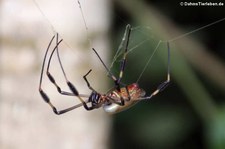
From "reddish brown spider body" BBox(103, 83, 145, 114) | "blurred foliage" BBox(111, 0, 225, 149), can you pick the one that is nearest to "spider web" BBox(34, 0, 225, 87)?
"blurred foliage" BBox(111, 0, 225, 149)

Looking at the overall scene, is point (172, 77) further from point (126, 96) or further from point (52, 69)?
point (126, 96)

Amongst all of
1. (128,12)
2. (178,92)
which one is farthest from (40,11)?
(178,92)

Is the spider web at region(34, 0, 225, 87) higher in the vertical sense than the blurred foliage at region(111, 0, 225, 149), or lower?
higher

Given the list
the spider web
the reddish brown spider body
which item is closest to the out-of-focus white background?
the spider web

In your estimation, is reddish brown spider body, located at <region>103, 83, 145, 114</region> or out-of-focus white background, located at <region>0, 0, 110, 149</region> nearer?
reddish brown spider body, located at <region>103, 83, 145, 114</region>

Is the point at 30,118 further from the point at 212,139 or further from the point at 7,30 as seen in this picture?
the point at 212,139

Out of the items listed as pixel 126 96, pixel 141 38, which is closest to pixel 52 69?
pixel 141 38

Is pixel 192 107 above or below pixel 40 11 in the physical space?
below

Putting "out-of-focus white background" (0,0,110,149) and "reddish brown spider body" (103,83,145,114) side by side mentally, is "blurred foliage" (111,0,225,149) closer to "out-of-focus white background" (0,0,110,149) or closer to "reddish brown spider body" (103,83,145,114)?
"out-of-focus white background" (0,0,110,149)
